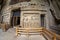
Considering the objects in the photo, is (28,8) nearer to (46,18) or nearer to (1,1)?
(46,18)

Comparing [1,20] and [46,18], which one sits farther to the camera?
[1,20]

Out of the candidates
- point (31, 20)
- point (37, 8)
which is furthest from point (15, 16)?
point (37, 8)

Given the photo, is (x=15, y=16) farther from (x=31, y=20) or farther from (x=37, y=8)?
(x=37, y=8)

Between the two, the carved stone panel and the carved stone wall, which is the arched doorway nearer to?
the carved stone wall

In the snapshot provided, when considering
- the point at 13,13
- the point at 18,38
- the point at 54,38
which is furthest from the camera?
the point at 13,13

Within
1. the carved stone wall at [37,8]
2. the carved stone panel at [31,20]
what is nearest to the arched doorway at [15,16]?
the carved stone wall at [37,8]

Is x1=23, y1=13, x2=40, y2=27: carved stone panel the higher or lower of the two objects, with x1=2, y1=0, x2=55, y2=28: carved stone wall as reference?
lower

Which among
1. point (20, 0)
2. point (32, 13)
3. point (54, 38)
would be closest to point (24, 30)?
point (54, 38)

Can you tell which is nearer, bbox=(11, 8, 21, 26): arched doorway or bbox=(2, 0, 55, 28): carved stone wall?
bbox=(2, 0, 55, 28): carved stone wall

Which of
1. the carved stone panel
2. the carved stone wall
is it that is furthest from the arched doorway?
the carved stone panel

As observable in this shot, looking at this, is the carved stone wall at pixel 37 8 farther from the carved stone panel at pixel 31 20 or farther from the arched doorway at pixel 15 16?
the arched doorway at pixel 15 16

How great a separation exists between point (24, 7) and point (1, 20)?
14.6 feet

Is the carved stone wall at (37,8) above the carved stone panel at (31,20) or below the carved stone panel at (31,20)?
above

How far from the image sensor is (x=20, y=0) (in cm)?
1656
